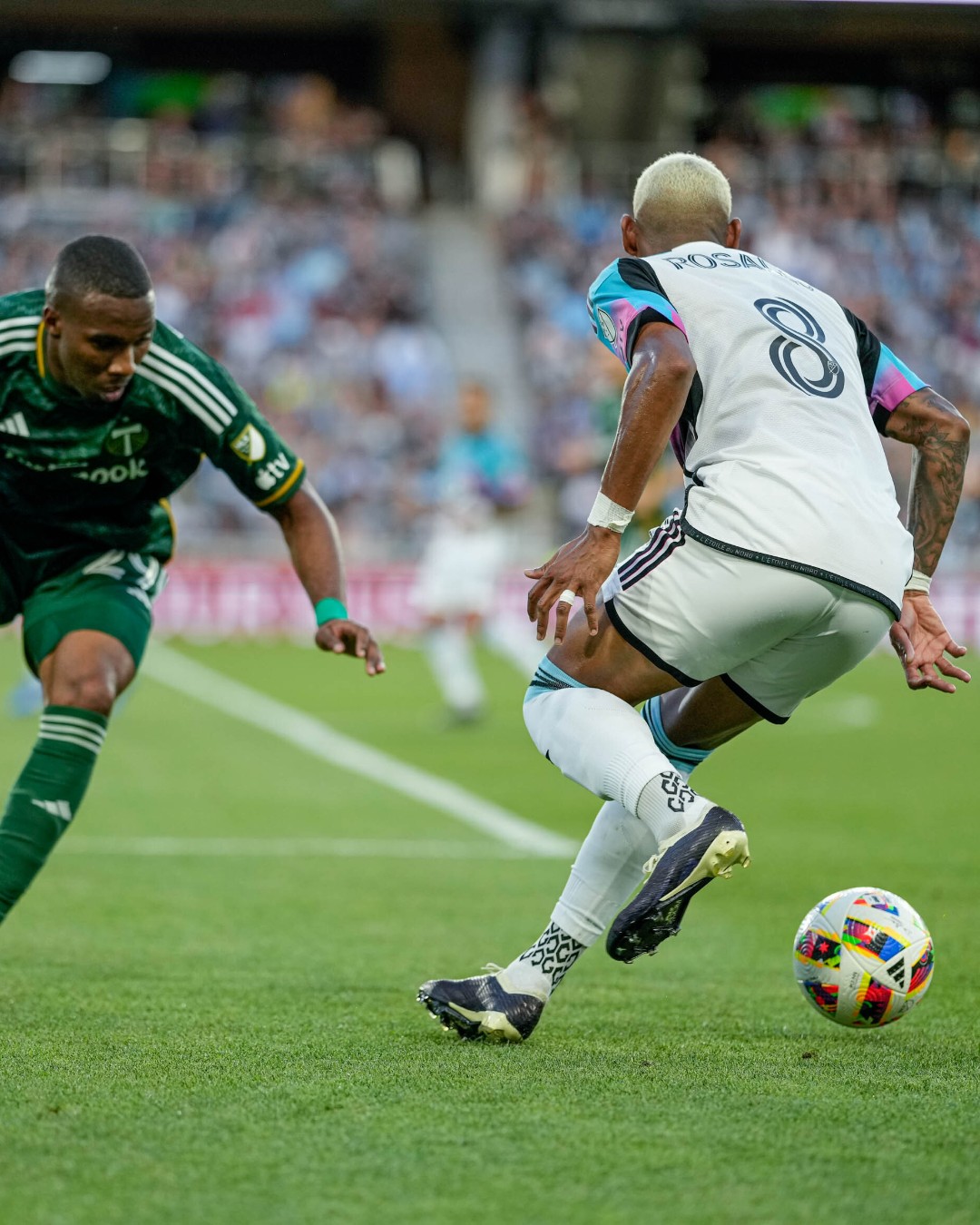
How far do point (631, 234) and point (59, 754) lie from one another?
2.04 metres

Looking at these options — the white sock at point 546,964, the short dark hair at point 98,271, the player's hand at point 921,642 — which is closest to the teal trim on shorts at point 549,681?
the white sock at point 546,964

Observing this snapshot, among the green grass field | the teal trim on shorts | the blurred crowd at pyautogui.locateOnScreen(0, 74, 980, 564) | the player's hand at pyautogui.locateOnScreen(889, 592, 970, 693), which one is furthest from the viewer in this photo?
the blurred crowd at pyautogui.locateOnScreen(0, 74, 980, 564)

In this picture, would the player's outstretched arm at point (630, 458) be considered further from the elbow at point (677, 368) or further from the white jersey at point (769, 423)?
the white jersey at point (769, 423)

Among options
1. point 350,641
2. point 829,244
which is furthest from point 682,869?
point 829,244

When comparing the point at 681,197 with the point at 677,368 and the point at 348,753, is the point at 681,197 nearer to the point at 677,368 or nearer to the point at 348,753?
the point at 677,368

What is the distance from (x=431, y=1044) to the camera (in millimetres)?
4211

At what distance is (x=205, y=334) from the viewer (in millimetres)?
25578

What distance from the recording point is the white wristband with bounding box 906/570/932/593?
443 centimetres

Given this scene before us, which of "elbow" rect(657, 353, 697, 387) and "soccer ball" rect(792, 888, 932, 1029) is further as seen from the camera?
"soccer ball" rect(792, 888, 932, 1029)

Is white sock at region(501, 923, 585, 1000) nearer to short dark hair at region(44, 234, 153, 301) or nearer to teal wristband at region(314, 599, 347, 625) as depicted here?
teal wristband at region(314, 599, 347, 625)

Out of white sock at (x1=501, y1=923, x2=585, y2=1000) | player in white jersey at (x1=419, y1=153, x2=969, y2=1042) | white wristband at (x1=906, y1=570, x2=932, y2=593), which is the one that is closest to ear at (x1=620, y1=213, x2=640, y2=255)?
player in white jersey at (x1=419, y1=153, x2=969, y2=1042)

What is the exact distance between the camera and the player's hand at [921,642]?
4.30 meters

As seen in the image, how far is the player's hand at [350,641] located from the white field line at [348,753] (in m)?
3.11

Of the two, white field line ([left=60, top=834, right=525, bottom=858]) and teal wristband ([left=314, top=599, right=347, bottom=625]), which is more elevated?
teal wristband ([left=314, top=599, right=347, bottom=625])
